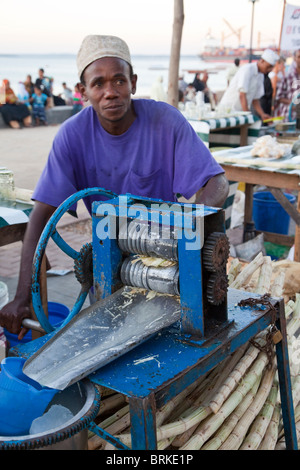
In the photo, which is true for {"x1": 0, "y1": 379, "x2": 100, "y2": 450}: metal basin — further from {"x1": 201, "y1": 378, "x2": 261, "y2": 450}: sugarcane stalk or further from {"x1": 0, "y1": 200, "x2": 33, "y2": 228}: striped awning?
{"x1": 0, "y1": 200, "x2": 33, "y2": 228}: striped awning

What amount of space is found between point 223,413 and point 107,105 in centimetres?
136

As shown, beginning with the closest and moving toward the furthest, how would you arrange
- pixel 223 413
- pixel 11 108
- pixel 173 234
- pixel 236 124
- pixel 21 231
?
1. pixel 173 234
2. pixel 223 413
3. pixel 21 231
4. pixel 236 124
5. pixel 11 108

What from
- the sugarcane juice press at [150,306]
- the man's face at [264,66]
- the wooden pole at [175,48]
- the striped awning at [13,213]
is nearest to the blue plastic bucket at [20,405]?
the sugarcane juice press at [150,306]

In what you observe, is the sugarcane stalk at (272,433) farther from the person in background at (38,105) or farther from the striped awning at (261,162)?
the person in background at (38,105)

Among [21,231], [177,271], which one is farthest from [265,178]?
[177,271]

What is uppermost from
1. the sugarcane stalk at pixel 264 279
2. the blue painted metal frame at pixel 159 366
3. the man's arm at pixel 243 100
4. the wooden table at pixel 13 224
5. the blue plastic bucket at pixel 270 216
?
the man's arm at pixel 243 100

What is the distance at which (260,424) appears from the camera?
1.82m

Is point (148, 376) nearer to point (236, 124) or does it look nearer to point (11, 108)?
point (236, 124)

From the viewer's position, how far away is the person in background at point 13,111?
1608cm

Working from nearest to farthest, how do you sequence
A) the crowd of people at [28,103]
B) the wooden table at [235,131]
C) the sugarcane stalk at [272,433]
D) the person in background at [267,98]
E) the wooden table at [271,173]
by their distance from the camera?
the sugarcane stalk at [272,433], the wooden table at [271,173], the wooden table at [235,131], the person in background at [267,98], the crowd of people at [28,103]

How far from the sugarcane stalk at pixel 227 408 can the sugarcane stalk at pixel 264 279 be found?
0.61 metres

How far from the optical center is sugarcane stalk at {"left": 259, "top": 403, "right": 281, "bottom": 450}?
71.2 inches

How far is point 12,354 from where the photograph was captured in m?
1.55

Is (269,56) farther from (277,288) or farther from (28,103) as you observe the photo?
(28,103)
